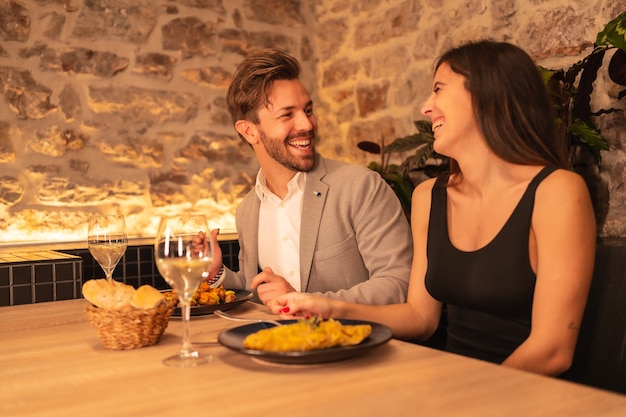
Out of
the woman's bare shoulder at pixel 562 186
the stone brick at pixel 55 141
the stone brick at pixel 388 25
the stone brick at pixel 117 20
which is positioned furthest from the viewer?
the stone brick at pixel 388 25

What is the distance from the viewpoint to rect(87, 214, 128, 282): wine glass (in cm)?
172

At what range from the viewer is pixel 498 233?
166cm

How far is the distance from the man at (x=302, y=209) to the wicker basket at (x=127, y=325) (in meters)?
0.80

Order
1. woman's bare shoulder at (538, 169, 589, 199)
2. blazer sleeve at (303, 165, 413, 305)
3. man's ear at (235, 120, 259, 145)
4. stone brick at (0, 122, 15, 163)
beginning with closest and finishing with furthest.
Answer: woman's bare shoulder at (538, 169, 589, 199) < blazer sleeve at (303, 165, 413, 305) < man's ear at (235, 120, 259, 145) < stone brick at (0, 122, 15, 163)

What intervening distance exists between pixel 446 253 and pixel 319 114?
9.85 ft

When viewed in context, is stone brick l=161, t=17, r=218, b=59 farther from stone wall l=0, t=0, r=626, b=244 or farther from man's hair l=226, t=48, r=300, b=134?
man's hair l=226, t=48, r=300, b=134

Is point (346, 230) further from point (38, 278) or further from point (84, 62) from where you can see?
point (84, 62)

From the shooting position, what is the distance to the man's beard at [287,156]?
245cm

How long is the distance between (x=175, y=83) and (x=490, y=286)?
287 cm

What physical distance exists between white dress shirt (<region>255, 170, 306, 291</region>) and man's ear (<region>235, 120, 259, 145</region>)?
0.61ft

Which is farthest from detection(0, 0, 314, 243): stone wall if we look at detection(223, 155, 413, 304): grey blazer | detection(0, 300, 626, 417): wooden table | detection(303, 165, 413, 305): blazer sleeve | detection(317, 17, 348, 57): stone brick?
detection(0, 300, 626, 417): wooden table

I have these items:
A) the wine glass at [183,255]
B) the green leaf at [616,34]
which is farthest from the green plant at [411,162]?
the wine glass at [183,255]

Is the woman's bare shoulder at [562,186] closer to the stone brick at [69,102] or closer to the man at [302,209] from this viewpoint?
the man at [302,209]

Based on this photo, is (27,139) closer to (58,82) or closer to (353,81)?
(58,82)
